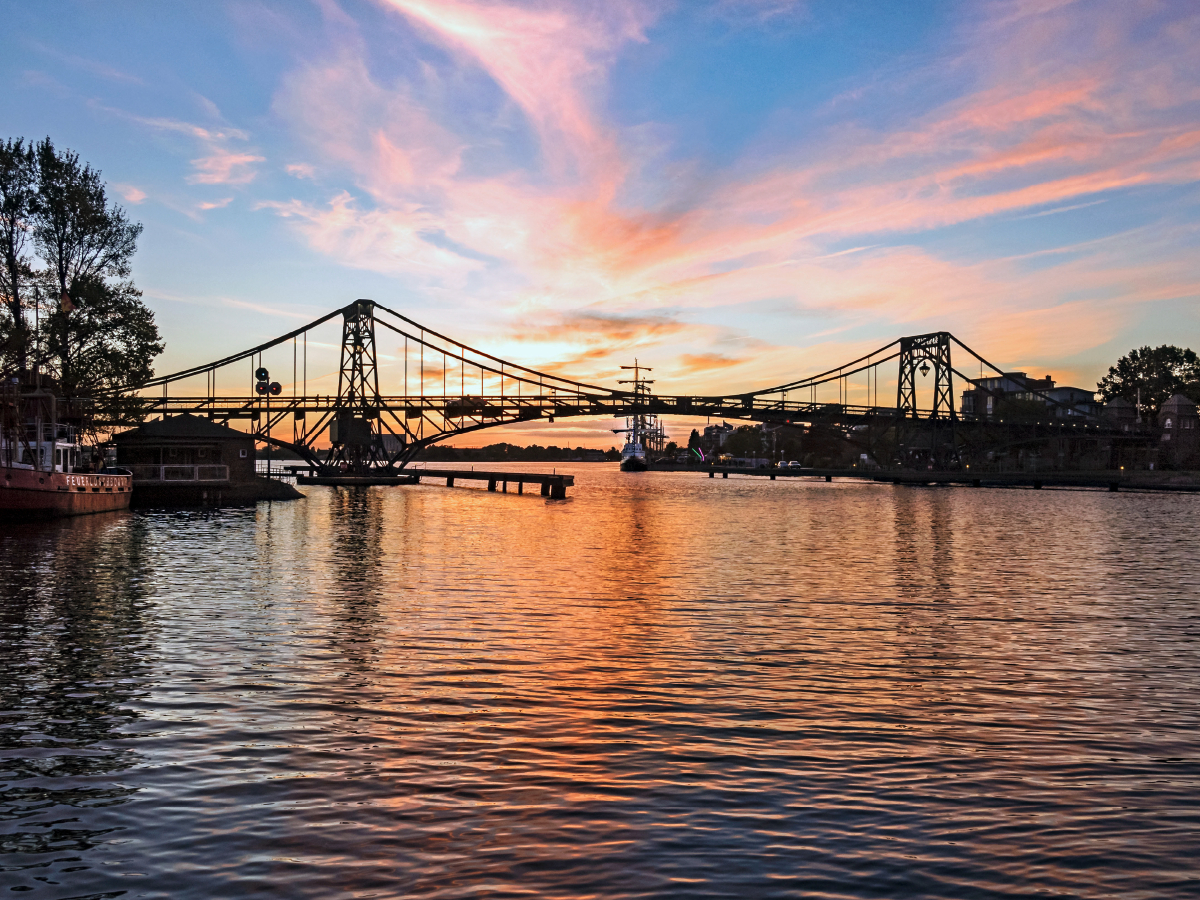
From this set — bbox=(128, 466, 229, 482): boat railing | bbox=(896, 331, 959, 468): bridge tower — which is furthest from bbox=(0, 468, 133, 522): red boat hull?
bbox=(896, 331, 959, 468): bridge tower

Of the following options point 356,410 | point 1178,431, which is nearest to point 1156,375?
point 1178,431

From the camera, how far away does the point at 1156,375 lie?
183125 millimetres

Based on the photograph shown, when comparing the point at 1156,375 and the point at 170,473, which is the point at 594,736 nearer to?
the point at 170,473

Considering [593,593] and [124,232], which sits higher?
[124,232]

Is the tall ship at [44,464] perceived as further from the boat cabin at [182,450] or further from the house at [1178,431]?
the house at [1178,431]

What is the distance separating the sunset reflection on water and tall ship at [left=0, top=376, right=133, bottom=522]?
2197 centimetres

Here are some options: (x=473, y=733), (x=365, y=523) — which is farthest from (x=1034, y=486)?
(x=473, y=733)

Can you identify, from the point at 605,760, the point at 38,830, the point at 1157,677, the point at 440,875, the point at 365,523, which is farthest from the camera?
the point at 365,523

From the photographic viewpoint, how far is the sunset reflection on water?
8438 mm

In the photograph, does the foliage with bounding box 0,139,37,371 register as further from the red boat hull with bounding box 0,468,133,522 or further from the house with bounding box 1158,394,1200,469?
the house with bounding box 1158,394,1200,469

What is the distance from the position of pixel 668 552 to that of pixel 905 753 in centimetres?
2865

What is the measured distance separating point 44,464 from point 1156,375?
7428 inches

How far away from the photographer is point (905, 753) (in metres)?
11.8

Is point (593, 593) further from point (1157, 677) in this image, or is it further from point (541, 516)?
point (541, 516)
